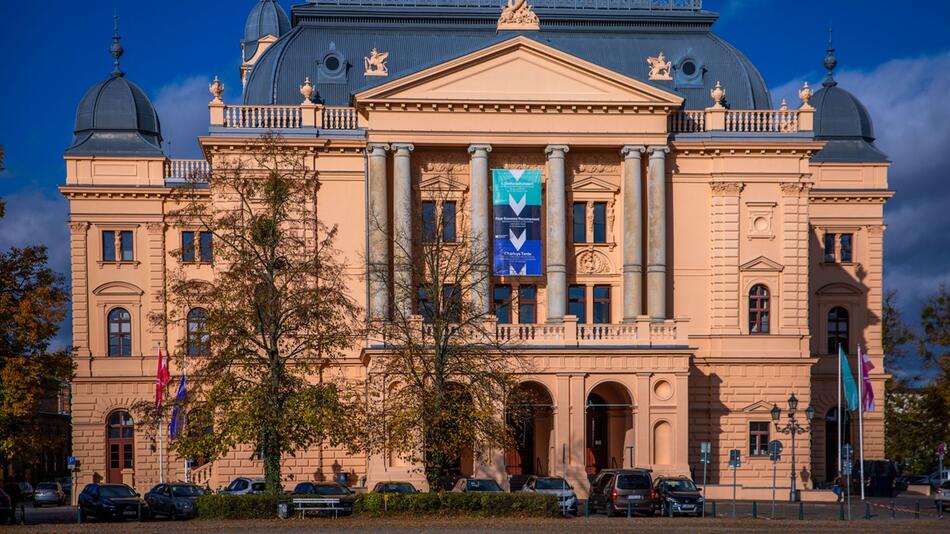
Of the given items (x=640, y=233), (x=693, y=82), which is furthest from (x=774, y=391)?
(x=693, y=82)

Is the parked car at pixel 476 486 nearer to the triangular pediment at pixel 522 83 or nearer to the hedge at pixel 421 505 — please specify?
the hedge at pixel 421 505

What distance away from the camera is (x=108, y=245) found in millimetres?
77375

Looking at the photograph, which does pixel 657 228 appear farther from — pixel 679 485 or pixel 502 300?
pixel 679 485

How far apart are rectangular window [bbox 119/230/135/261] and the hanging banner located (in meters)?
20.5

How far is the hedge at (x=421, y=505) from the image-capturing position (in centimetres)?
5050

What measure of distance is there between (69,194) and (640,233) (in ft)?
99.2

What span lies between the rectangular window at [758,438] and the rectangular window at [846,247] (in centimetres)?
1492

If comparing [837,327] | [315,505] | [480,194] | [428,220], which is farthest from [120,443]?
[837,327]

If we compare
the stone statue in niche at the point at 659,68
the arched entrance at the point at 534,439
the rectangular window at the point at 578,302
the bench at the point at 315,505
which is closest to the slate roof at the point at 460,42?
the stone statue in niche at the point at 659,68

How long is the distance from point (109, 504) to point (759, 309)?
117 feet

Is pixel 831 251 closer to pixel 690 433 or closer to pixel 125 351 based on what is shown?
pixel 690 433

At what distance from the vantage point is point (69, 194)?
76.8 metres

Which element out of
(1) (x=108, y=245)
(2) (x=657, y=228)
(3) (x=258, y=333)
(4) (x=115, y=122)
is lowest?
(3) (x=258, y=333)

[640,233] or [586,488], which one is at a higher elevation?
[640,233]
